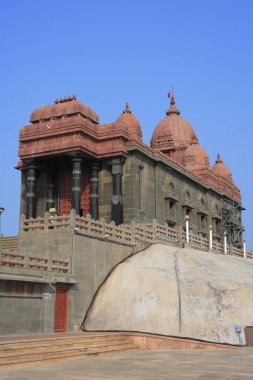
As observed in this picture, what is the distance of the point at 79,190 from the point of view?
35188 mm

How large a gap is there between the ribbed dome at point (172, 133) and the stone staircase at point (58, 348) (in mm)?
36917

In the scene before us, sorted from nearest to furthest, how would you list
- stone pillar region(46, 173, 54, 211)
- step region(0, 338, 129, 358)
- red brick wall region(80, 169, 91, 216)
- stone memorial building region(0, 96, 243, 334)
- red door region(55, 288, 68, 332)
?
1. step region(0, 338, 129, 358)
2. stone memorial building region(0, 96, 243, 334)
3. red door region(55, 288, 68, 332)
4. red brick wall region(80, 169, 91, 216)
5. stone pillar region(46, 173, 54, 211)

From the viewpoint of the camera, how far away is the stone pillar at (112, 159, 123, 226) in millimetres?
35812

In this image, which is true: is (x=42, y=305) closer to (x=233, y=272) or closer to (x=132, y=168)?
(x=233, y=272)

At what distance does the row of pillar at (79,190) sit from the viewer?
35125 mm

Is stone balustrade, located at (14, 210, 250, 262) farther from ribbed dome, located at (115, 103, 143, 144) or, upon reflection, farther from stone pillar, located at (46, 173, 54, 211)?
ribbed dome, located at (115, 103, 143, 144)

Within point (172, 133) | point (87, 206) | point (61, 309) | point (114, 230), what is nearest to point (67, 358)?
point (61, 309)

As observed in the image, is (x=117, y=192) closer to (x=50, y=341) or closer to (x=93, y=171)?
(x=93, y=171)

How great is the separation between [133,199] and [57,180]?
6.86 metres

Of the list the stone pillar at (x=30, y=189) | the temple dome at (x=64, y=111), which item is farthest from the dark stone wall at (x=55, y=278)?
the temple dome at (x=64, y=111)

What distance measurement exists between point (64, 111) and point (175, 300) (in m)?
17.8

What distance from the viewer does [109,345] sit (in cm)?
1920

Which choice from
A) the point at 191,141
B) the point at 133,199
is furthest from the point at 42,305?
the point at 191,141

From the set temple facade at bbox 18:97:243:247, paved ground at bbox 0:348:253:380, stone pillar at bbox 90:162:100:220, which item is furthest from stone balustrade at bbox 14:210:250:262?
paved ground at bbox 0:348:253:380
